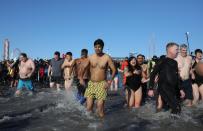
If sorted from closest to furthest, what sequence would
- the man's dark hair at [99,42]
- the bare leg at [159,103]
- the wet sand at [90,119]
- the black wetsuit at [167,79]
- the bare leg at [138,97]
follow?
the wet sand at [90,119] < the man's dark hair at [99,42] < the black wetsuit at [167,79] < the bare leg at [159,103] < the bare leg at [138,97]

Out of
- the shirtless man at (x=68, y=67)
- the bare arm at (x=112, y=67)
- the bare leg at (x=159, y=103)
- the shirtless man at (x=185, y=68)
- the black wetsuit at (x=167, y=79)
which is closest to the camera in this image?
the black wetsuit at (x=167, y=79)

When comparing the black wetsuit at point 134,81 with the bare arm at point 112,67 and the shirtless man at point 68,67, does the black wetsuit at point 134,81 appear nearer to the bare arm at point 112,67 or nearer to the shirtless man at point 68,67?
the bare arm at point 112,67

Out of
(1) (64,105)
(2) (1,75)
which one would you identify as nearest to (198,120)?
(1) (64,105)

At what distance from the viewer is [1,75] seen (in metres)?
24.5

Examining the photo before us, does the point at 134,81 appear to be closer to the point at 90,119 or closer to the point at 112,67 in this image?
the point at 112,67

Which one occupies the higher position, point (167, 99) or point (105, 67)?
point (105, 67)

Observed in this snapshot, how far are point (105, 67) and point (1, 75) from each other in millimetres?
15854

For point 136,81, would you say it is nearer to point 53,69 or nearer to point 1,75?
point 53,69

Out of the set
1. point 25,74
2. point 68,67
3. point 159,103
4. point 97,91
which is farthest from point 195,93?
point 25,74

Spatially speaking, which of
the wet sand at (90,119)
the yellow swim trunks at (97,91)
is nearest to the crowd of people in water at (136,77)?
the yellow swim trunks at (97,91)

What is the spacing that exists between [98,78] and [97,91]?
33 centimetres

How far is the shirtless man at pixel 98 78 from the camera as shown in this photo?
31.4 feet

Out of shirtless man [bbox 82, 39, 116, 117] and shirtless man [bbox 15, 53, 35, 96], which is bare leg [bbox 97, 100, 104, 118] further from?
shirtless man [bbox 15, 53, 35, 96]

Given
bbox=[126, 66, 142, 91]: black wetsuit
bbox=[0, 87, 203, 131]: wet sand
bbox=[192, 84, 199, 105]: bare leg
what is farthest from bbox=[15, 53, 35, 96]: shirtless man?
bbox=[192, 84, 199, 105]: bare leg
